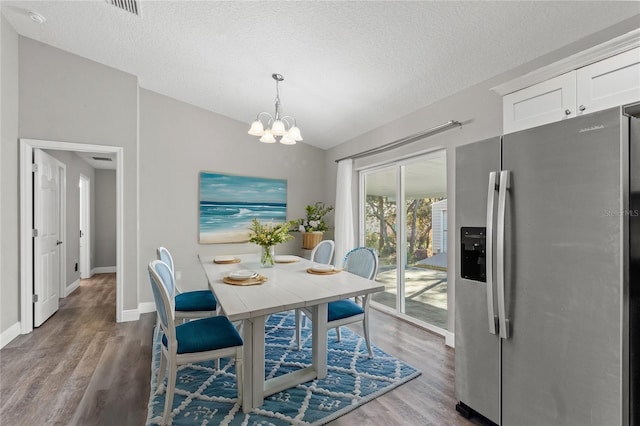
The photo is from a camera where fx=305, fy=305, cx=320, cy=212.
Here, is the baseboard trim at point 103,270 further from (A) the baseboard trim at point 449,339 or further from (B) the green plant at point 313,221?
(A) the baseboard trim at point 449,339

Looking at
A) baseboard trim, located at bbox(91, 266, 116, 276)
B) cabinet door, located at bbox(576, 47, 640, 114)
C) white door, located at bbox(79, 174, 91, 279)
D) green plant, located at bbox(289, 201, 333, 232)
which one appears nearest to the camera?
cabinet door, located at bbox(576, 47, 640, 114)

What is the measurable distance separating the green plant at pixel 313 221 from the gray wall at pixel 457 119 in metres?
1.24

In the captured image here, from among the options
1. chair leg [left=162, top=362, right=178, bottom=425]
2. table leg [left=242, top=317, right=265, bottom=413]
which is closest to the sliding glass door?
table leg [left=242, top=317, right=265, bottom=413]

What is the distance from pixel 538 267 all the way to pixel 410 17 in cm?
174

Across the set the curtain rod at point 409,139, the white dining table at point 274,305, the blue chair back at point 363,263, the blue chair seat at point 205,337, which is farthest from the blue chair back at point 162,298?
the curtain rod at point 409,139

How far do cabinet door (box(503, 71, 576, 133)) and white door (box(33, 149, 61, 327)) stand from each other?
4.52 meters

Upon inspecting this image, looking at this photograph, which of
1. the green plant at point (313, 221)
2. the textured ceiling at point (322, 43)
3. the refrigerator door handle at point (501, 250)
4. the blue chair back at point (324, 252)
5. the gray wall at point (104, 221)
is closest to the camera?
the refrigerator door handle at point (501, 250)

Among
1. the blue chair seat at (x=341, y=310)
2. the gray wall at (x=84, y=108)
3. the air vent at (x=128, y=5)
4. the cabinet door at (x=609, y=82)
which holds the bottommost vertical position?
the blue chair seat at (x=341, y=310)

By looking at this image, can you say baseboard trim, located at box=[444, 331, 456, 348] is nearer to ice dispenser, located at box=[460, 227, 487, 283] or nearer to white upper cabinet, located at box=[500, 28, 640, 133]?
ice dispenser, located at box=[460, 227, 487, 283]

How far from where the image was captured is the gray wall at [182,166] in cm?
393

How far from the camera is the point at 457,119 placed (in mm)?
2857

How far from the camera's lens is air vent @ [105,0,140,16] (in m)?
2.42

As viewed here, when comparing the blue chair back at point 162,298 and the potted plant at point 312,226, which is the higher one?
the potted plant at point 312,226

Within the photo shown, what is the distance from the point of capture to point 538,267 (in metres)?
1.49
